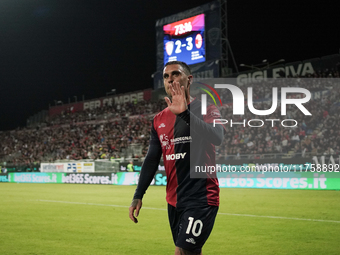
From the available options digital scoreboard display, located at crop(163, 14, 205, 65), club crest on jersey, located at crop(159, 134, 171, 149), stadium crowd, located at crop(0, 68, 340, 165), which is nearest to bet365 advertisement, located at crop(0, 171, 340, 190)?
stadium crowd, located at crop(0, 68, 340, 165)

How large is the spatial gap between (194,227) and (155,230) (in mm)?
5863

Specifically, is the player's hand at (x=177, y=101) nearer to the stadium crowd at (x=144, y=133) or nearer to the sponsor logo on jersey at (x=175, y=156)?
the sponsor logo on jersey at (x=175, y=156)

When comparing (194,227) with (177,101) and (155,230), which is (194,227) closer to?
(177,101)

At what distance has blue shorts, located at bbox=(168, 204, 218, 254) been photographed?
3369mm

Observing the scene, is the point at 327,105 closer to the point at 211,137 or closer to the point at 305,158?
the point at 305,158

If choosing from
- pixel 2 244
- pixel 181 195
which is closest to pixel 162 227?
pixel 2 244

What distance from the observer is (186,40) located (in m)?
34.0

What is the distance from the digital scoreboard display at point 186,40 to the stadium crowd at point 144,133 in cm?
423

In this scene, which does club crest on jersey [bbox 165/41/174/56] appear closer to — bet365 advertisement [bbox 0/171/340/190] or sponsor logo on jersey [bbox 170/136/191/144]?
bet365 advertisement [bbox 0/171/340/190]

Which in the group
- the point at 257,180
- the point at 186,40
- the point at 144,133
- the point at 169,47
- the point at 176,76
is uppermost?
the point at 186,40

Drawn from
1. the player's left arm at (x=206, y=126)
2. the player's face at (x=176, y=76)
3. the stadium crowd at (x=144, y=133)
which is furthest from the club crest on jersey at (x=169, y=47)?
the player's left arm at (x=206, y=126)

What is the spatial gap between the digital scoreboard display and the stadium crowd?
4227mm

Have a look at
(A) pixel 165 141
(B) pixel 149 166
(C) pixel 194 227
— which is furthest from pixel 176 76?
(C) pixel 194 227

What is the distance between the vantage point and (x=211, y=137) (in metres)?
3.31
